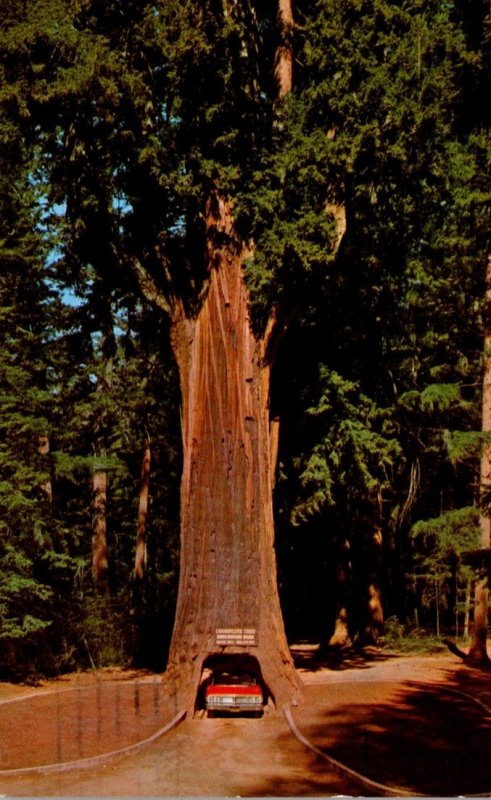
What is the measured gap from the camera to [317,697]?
11.5 m

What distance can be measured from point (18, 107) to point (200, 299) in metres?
3.90

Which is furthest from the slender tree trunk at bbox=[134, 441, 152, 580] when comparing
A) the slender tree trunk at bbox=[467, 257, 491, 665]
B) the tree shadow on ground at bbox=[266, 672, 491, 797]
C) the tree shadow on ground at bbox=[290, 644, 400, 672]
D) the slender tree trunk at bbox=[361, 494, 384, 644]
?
the tree shadow on ground at bbox=[266, 672, 491, 797]

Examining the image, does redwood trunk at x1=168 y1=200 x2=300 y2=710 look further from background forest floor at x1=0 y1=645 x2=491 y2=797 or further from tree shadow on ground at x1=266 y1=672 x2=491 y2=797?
tree shadow on ground at x1=266 y1=672 x2=491 y2=797

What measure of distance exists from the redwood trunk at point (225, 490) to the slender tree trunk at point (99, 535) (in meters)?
9.78

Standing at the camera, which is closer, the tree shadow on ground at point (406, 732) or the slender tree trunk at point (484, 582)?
the tree shadow on ground at point (406, 732)

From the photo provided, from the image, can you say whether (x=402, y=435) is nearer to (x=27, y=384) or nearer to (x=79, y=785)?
(x=27, y=384)

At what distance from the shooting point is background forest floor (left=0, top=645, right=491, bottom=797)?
24.0 feet

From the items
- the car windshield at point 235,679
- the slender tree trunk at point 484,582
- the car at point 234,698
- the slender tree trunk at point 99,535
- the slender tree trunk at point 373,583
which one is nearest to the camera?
the car at point 234,698

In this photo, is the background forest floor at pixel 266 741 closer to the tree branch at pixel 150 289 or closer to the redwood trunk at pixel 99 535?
the tree branch at pixel 150 289

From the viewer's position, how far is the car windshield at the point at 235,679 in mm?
10508

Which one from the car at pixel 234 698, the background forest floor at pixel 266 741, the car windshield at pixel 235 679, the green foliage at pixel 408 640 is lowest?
the green foliage at pixel 408 640

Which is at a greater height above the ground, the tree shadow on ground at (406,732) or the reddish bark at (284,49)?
the reddish bark at (284,49)

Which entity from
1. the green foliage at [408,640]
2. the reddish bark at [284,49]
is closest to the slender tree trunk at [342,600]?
the green foliage at [408,640]

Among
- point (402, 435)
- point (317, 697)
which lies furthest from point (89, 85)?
point (402, 435)
